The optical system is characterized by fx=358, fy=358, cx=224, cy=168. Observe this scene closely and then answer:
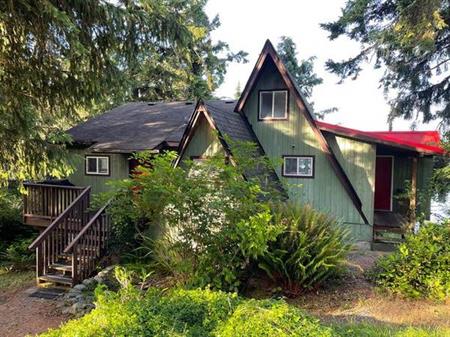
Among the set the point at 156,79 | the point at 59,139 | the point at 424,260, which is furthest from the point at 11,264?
the point at 156,79

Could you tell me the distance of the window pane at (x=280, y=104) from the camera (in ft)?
39.8

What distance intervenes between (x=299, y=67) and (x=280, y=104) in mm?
20216

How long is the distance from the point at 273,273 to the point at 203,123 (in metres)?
5.69

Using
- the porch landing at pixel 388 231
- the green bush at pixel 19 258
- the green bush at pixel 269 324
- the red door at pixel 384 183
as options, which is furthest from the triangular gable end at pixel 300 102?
the green bush at pixel 19 258

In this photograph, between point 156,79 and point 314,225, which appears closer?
point 314,225

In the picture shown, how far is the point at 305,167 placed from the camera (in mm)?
11797

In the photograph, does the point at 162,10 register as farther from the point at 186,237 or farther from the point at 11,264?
the point at 11,264

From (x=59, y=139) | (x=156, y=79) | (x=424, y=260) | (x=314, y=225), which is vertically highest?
(x=156, y=79)

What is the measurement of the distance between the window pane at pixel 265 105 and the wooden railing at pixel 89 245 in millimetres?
6153

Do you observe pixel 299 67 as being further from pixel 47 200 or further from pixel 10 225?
pixel 10 225

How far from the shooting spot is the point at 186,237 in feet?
22.9

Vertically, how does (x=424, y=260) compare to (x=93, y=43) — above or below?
below

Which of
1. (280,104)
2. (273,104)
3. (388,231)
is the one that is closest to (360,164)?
(388,231)

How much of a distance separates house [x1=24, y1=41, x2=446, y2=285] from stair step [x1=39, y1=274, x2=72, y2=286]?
0.95ft
